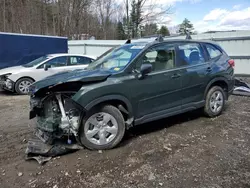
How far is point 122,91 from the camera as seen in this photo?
4.07 meters

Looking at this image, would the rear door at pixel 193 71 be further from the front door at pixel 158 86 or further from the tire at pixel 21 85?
the tire at pixel 21 85

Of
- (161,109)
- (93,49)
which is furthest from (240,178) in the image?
(93,49)

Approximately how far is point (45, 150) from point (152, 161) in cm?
166

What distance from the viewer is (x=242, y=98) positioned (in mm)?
7621

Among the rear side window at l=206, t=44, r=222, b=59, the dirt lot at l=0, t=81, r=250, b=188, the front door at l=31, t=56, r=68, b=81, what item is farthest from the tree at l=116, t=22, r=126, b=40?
the dirt lot at l=0, t=81, r=250, b=188

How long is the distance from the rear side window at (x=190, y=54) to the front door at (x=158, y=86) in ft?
0.64

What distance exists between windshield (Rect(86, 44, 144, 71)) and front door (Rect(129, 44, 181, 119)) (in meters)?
0.20

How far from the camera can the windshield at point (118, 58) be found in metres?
4.40

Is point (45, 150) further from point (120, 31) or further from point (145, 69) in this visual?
point (120, 31)

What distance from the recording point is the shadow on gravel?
4.73 metres

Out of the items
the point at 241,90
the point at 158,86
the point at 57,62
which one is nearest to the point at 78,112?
the point at 158,86

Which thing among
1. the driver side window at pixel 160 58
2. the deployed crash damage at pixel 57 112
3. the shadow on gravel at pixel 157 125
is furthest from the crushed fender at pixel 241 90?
the deployed crash damage at pixel 57 112

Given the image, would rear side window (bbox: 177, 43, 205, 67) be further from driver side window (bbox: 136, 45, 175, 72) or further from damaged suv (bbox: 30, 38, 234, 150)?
driver side window (bbox: 136, 45, 175, 72)

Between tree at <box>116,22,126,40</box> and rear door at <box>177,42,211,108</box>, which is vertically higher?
tree at <box>116,22,126,40</box>
